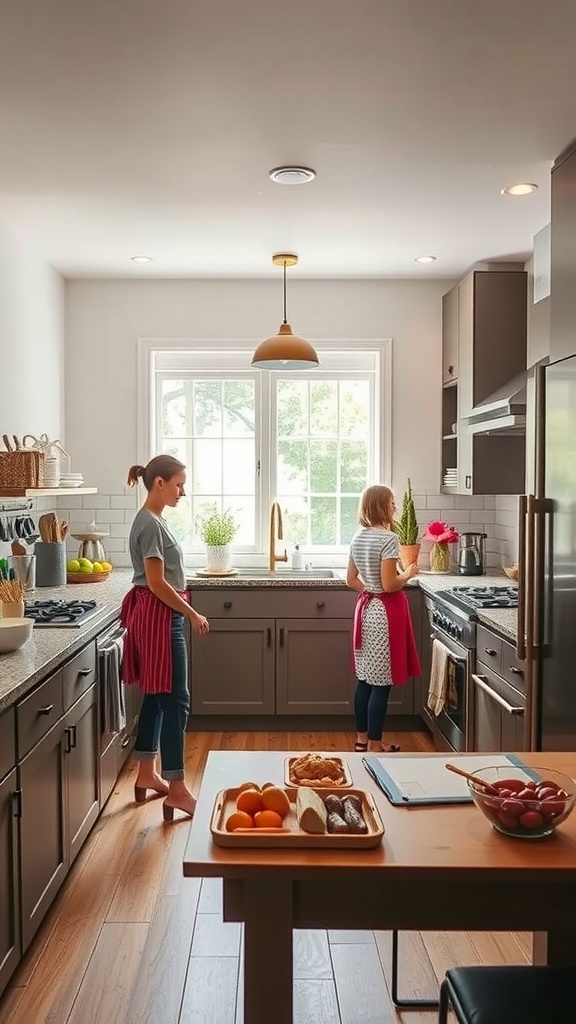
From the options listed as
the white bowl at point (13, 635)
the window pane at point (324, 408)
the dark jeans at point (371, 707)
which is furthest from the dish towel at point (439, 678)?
the white bowl at point (13, 635)

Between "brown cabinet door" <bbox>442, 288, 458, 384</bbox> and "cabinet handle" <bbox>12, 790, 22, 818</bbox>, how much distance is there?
3.65 m

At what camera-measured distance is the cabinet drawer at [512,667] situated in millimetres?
3324

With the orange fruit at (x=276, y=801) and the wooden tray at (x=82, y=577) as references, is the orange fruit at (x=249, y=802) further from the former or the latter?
the wooden tray at (x=82, y=577)

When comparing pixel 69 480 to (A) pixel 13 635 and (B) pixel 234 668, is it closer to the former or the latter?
(B) pixel 234 668

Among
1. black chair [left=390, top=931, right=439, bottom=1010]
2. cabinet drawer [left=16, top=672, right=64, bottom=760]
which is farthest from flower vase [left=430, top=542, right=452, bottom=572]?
black chair [left=390, top=931, right=439, bottom=1010]

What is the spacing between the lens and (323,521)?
578cm

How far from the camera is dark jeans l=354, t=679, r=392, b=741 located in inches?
172

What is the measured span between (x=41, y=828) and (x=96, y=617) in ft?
3.59

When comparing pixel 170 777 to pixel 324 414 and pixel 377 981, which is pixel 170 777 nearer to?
pixel 377 981

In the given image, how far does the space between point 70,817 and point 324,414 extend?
10.7 ft

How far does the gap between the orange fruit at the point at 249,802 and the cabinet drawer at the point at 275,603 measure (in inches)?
131

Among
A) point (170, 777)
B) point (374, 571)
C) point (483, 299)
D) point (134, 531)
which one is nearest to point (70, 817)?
point (170, 777)

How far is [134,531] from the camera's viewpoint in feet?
12.0

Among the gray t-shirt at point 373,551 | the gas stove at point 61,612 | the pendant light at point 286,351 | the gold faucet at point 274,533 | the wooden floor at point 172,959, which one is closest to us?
the wooden floor at point 172,959
